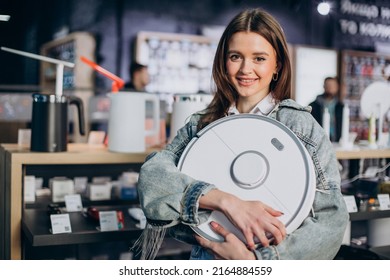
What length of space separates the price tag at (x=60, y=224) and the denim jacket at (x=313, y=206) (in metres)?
0.38

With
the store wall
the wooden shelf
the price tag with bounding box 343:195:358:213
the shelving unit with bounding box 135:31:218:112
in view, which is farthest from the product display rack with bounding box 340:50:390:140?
the price tag with bounding box 343:195:358:213

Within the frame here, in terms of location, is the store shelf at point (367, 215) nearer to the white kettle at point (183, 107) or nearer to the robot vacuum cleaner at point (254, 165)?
the white kettle at point (183, 107)

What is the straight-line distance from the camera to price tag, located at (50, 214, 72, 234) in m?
1.14

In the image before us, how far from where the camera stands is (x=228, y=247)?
31.1 inches

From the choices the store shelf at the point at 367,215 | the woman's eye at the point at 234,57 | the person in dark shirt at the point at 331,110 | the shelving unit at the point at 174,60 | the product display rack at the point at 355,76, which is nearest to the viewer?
the woman's eye at the point at 234,57

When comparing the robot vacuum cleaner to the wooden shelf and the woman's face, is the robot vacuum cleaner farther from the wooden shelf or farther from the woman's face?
the wooden shelf

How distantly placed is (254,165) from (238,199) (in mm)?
63

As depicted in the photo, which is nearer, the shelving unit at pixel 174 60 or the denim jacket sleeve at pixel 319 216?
the denim jacket sleeve at pixel 319 216

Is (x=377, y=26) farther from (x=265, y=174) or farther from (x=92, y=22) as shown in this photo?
(x=92, y=22)

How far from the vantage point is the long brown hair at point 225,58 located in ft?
2.79

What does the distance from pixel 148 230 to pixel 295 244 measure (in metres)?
0.31

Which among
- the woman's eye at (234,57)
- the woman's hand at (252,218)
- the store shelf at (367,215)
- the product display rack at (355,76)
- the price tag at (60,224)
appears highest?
the product display rack at (355,76)

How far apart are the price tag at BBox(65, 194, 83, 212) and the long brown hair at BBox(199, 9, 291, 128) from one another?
573 millimetres

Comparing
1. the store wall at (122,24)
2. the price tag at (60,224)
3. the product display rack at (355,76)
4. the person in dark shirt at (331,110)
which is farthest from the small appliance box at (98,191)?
the product display rack at (355,76)
